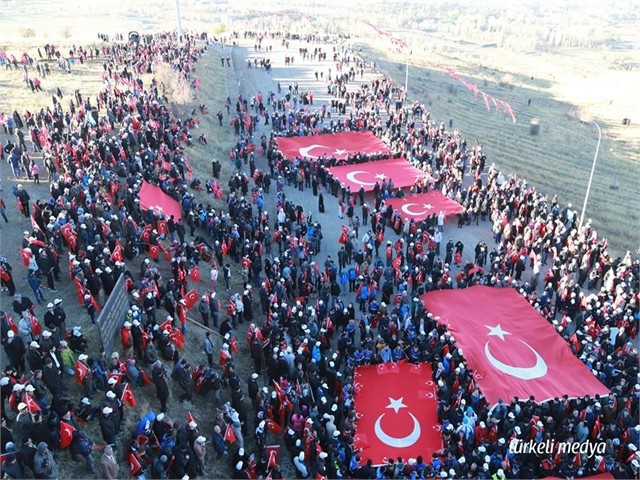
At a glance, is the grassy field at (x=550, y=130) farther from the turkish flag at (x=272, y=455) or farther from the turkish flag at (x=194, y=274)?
the turkish flag at (x=272, y=455)

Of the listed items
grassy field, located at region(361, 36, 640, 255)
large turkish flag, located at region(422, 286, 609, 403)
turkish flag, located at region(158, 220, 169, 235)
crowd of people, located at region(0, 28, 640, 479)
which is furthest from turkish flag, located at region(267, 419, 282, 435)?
grassy field, located at region(361, 36, 640, 255)

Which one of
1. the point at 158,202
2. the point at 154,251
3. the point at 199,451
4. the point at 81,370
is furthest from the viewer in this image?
the point at 158,202

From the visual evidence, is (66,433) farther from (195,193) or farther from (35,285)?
(195,193)

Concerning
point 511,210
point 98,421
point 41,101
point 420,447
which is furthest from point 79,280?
point 41,101

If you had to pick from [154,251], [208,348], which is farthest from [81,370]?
[154,251]

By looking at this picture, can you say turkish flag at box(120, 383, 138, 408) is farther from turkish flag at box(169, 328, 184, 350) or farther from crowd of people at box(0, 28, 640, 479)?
turkish flag at box(169, 328, 184, 350)

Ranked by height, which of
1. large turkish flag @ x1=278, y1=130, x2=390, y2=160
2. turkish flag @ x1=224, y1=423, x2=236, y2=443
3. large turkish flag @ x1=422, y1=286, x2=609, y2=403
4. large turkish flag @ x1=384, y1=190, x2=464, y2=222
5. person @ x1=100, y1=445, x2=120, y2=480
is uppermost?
large turkish flag @ x1=278, y1=130, x2=390, y2=160
